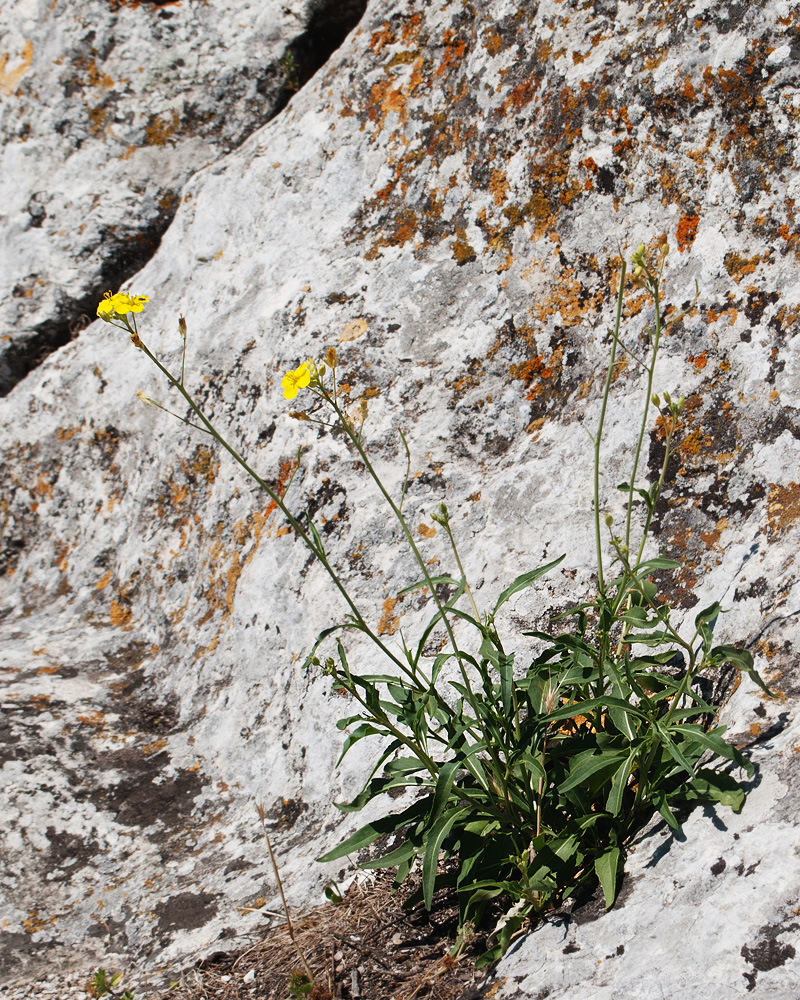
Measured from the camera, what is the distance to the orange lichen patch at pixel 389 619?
3080mm

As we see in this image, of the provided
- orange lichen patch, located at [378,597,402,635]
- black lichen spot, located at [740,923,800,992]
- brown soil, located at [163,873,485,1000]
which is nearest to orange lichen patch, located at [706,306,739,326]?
orange lichen patch, located at [378,597,402,635]

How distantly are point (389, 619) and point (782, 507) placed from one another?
4.84ft

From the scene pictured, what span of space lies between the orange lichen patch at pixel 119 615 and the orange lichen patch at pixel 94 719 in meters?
0.72

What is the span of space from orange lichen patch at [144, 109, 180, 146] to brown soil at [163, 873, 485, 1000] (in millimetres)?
4839

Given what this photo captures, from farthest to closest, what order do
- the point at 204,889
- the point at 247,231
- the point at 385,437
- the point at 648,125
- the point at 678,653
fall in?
1. the point at 247,231
2. the point at 385,437
3. the point at 648,125
4. the point at 204,889
5. the point at 678,653

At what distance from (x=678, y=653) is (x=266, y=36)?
477cm

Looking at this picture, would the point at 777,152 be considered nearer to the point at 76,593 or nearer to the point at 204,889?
the point at 204,889

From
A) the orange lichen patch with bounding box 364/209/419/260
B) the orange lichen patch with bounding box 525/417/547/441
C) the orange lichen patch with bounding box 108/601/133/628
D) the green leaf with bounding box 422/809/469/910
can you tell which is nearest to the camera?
the green leaf with bounding box 422/809/469/910

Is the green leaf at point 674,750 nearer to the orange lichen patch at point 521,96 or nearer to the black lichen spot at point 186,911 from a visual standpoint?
the black lichen spot at point 186,911

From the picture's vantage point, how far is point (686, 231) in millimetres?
2941

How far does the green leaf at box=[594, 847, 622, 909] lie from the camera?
6.18 feet

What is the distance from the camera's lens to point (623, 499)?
9.02ft

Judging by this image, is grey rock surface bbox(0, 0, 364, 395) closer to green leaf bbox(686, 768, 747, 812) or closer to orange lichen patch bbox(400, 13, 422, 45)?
orange lichen patch bbox(400, 13, 422, 45)

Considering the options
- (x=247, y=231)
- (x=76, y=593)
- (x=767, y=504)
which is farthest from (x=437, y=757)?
(x=247, y=231)
